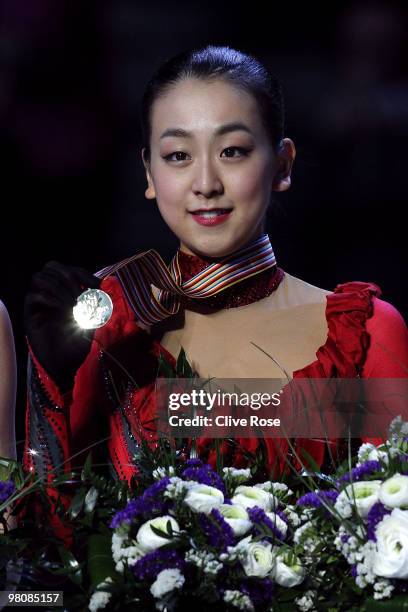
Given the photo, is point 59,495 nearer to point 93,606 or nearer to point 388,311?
point 93,606

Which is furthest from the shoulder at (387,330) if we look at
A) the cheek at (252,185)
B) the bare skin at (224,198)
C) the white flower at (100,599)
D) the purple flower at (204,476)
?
the white flower at (100,599)

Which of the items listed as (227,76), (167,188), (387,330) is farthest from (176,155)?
(387,330)

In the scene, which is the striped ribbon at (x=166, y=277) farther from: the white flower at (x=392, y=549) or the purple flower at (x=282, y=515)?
the white flower at (x=392, y=549)

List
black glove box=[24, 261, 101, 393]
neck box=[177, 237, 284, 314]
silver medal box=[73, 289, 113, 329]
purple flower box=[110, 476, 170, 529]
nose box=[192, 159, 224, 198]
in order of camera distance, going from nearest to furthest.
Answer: purple flower box=[110, 476, 170, 529]
silver medal box=[73, 289, 113, 329]
black glove box=[24, 261, 101, 393]
nose box=[192, 159, 224, 198]
neck box=[177, 237, 284, 314]

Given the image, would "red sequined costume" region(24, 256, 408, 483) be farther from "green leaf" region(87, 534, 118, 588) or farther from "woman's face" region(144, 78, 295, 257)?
"green leaf" region(87, 534, 118, 588)

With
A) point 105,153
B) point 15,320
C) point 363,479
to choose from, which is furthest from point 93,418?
point 363,479

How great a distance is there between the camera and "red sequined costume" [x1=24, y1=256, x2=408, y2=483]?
1770mm

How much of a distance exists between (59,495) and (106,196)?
0.91 metres

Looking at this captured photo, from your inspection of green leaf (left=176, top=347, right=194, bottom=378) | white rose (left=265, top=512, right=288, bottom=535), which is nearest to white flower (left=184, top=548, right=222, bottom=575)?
white rose (left=265, top=512, right=288, bottom=535)

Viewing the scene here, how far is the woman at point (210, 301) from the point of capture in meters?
1.83

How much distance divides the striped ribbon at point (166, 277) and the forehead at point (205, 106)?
0.78 feet

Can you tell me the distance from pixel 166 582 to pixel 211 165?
0.88m

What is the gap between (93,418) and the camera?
74.4 inches

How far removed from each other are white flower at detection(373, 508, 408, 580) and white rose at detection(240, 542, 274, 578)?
0.14 m
